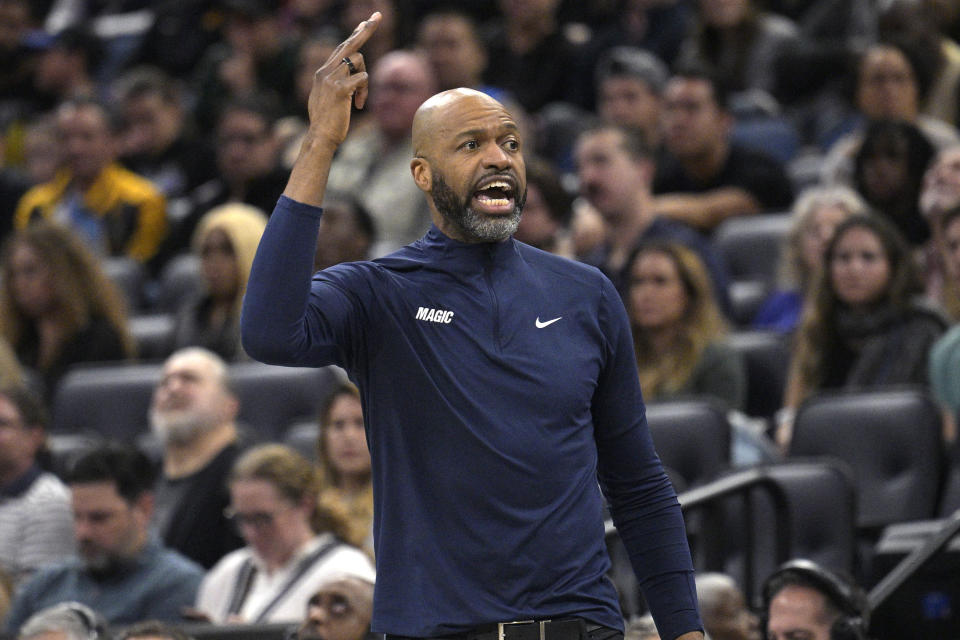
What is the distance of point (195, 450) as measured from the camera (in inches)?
239

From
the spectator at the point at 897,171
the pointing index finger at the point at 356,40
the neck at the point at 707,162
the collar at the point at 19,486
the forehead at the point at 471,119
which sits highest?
the neck at the point at 707,162

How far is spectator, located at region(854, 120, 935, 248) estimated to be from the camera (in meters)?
6.55

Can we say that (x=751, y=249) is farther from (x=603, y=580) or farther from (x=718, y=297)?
(x=603, y=580)

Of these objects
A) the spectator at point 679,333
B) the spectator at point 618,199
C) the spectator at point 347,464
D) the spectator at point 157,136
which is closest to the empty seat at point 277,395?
the spectator at point 347,464

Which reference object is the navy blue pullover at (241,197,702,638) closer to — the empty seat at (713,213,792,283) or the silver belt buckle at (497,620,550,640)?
the silver belt buckle at (497,620,550,640)

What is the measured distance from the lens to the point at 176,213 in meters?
9.30

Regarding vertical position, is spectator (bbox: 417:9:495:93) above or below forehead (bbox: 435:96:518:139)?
above

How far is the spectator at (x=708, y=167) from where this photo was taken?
7328 millimetres

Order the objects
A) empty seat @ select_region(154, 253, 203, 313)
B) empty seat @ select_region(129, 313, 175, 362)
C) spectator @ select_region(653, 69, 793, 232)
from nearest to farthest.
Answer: spectator @ select_region(653, 69, 793, 232), empty seat @ select_region(129, 313, 175, 362), empty seat @ select_region(154, 253, 203, 313)

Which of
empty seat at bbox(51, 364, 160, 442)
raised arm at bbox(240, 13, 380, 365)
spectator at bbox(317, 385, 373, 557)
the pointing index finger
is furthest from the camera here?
empty seat at bbox(51, 364, 160, 442)

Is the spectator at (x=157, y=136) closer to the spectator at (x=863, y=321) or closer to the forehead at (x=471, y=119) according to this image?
the spectator at (x=863, y=321)

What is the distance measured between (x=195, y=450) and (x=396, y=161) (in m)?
1.99

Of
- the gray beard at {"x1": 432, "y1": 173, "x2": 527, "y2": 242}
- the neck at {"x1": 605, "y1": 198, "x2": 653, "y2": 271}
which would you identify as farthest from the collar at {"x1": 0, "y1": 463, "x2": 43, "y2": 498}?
the gray beard at {"x1": 432, "y1": 173, "x2": 527, "y2": 242}

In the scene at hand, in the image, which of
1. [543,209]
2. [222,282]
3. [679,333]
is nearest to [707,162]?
[543,209]
